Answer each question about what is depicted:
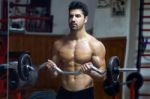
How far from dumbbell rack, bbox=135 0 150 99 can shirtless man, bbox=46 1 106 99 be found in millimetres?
1048

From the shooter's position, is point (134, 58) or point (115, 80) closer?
point (115, 80)

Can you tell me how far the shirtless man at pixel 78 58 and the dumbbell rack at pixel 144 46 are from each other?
1.05 m

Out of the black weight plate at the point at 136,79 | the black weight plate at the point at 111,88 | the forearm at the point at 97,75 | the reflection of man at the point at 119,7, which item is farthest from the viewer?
the reflection of man at the point at 119,7

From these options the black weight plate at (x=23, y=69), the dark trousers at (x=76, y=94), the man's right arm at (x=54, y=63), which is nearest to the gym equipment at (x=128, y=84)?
the dark trousers at (x=76, y=94)

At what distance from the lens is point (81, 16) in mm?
2756

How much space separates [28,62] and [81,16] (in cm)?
46

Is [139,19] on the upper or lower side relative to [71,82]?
upper

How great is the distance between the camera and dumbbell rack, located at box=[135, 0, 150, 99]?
3.78 m

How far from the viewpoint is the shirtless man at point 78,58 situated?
2744 mm

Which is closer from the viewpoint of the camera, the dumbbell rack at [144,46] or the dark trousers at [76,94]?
the dark trousers at [76,94]

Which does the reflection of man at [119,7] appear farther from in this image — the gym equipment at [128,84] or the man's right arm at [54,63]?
the man's right arm at [54,63]

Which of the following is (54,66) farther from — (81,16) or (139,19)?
(139,19)

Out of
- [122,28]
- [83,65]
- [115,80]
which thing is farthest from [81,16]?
[122,28]

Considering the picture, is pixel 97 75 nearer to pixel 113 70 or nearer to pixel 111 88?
pixel 113 70
